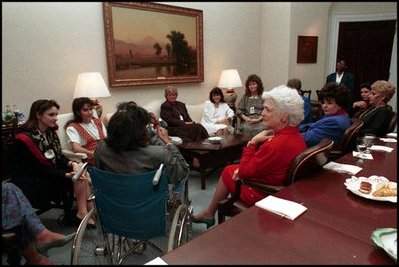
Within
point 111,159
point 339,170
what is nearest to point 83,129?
point 111,159

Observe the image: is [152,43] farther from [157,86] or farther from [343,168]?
[343,168]

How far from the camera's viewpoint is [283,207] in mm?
1094

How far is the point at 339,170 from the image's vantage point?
5.05 feet

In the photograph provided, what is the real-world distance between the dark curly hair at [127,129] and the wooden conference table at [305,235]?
68cm

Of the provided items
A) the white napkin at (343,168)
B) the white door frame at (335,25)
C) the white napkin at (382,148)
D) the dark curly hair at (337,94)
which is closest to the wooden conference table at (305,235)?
the white napkin at (343,168)

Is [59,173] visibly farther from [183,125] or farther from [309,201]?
[183,125]

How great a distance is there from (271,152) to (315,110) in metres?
3.30

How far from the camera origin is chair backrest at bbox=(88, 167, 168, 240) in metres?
1.33

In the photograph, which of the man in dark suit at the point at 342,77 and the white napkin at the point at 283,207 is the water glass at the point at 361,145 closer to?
the white napkin at the point at 283,207

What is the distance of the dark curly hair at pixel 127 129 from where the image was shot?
1416mm

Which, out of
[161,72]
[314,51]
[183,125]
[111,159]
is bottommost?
[183,125]

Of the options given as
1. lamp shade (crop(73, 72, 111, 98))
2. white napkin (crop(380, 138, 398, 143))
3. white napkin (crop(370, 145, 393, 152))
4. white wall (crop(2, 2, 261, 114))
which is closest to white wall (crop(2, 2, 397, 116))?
white wall (crop(2, 2, 261, 114))

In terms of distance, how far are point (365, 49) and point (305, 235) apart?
20.6 ft

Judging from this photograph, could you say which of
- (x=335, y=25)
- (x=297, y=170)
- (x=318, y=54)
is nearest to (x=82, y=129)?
(x=297, y=170)
